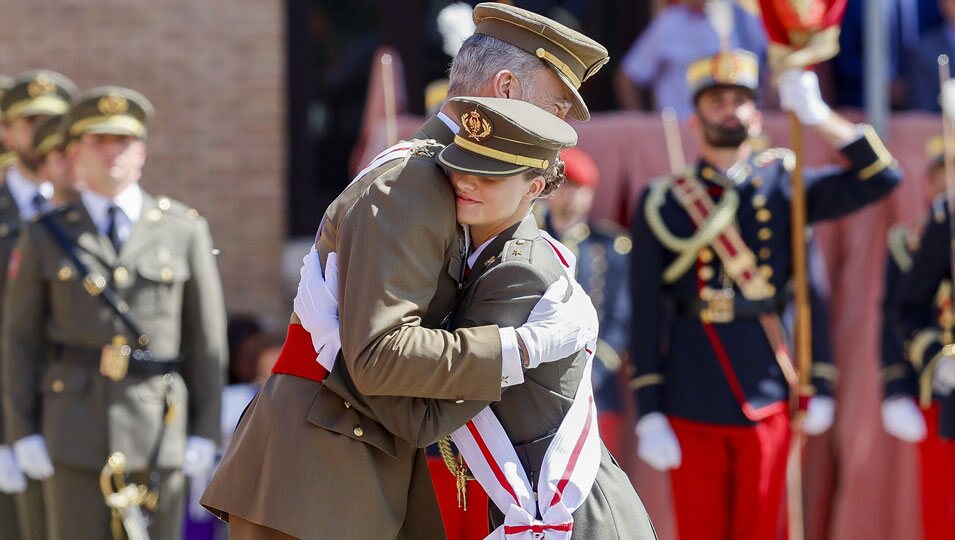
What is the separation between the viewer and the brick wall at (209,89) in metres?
8.27

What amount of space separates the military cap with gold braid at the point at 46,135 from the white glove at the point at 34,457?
51.9 inches

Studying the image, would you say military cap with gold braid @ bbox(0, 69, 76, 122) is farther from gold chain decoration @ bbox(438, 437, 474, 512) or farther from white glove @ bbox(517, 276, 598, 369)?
white glove @ bbox(517, 276, 598, 369)

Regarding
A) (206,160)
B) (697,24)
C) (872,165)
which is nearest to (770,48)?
(872,165)

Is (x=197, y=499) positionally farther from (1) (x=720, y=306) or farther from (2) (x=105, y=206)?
(1) (x=720, y=306)

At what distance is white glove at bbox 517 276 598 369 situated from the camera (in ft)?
10.1

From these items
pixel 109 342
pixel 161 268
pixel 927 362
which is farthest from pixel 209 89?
pixel 927 362

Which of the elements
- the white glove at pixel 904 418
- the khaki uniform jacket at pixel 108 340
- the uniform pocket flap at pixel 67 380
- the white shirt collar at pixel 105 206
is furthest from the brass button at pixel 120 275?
the white glove at pixel 904 418

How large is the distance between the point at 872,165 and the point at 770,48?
23.0 inches

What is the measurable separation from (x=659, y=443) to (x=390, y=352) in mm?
2334

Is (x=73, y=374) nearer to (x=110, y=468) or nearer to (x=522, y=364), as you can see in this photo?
(x=110, y=468)

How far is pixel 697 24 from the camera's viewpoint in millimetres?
7301

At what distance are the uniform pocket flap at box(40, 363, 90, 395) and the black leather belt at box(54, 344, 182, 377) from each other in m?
0.02

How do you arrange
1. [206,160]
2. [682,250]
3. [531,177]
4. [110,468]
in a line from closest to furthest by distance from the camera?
[531,177], [110,468], [682,250], [206,160]

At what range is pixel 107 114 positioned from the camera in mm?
5055
